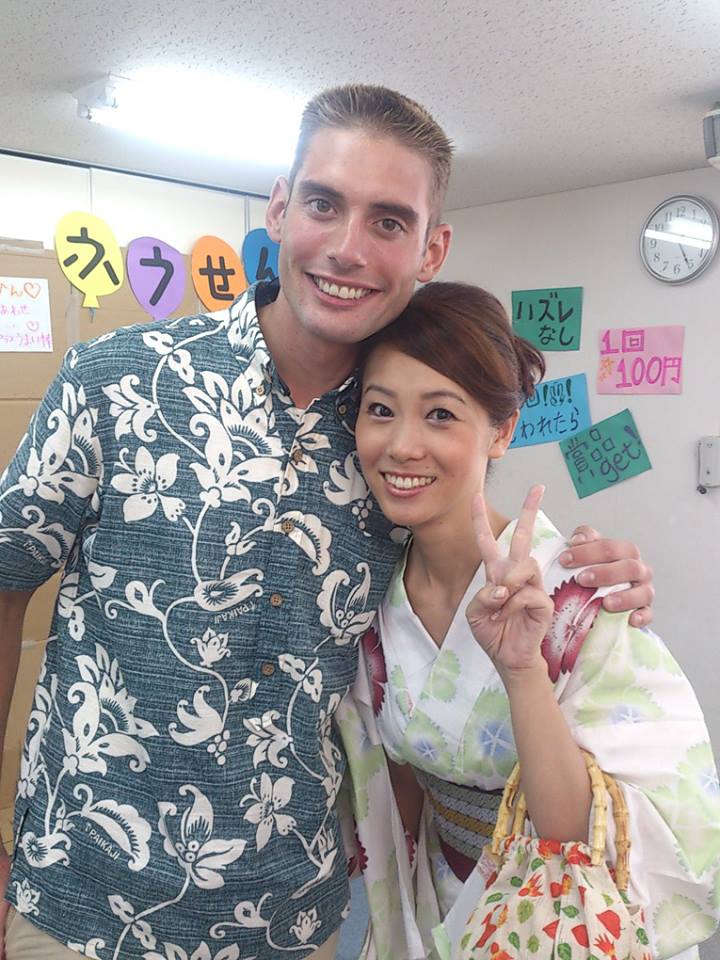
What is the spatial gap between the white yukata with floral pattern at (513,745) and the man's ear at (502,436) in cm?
11

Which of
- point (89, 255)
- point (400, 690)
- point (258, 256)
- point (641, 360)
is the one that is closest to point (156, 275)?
point (89, 255)

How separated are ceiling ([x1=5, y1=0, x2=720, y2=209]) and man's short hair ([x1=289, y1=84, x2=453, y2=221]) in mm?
527

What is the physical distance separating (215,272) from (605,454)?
1448mm

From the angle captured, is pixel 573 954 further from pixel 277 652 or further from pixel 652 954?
pixel 277 652

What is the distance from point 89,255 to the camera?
2.72m

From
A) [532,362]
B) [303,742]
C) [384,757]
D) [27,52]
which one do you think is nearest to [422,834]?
[384,757]

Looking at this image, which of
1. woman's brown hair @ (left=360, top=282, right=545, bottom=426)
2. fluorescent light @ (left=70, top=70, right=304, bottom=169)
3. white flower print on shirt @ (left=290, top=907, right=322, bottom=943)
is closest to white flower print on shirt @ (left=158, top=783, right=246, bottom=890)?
white flower print on shirt @ (left=290, top=907, right=322, bottom=943)

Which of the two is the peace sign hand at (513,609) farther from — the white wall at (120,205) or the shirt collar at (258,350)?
the white wall at (120,205)

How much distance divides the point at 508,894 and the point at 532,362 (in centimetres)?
67

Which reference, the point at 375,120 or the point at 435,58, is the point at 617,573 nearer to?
the point at 375,120

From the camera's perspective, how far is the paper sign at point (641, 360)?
2.86 meters

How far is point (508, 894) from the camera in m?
0.96

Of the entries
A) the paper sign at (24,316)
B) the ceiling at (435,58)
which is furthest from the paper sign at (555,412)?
the paper sign at (24,316)

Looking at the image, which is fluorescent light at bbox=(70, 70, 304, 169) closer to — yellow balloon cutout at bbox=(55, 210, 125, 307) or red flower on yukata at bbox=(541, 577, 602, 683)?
yellow balloon cutout at bbox=(55, 210, 125, 307)
